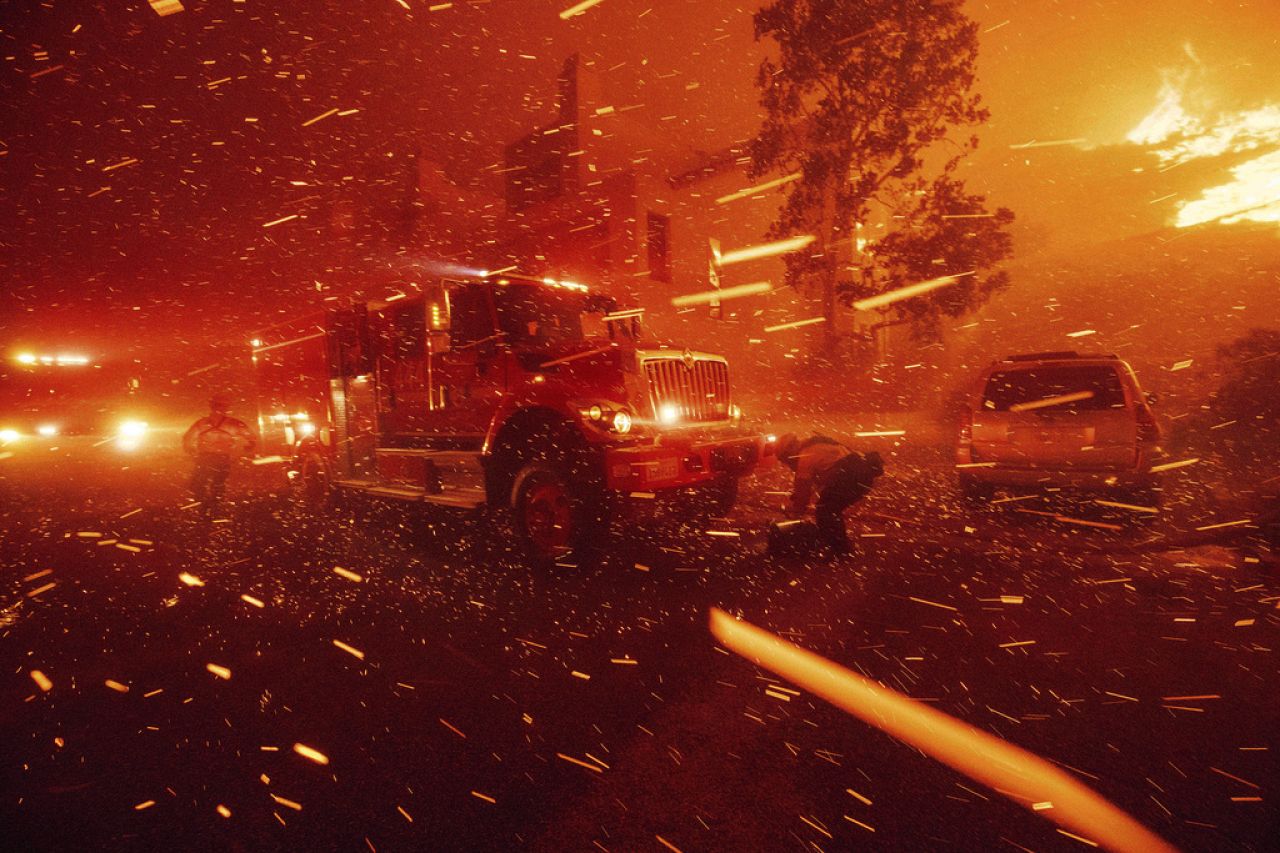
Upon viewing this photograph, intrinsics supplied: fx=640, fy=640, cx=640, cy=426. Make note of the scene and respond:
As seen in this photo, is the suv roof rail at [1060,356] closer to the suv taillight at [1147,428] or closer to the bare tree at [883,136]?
the suv taillight at [1147,428]

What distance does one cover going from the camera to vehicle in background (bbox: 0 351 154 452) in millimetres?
22266

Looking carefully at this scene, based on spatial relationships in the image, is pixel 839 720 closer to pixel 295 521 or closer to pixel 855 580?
pixel 855 580

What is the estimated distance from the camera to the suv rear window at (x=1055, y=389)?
7391 millimetres

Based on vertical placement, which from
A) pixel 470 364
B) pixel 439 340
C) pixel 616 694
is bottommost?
pixel 616 694

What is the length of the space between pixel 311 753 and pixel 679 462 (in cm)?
364

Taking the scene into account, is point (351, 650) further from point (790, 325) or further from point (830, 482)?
point (790, 325)

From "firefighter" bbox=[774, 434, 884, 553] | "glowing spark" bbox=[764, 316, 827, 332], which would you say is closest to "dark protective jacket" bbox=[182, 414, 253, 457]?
"firefighter" bbox=[774, 434, 884, 553]

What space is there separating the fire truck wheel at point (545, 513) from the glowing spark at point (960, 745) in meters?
2.13

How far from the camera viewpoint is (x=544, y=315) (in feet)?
22.3

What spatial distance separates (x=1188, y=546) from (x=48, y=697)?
907 centimetres

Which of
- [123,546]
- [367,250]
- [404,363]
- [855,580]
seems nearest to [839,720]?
[855,580]

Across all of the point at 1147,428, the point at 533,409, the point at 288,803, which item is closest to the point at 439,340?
the point at 533,409

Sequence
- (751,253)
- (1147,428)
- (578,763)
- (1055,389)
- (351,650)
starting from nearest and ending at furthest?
(578,763) → (351,650) → (1147,428) → (1055,389) → (751,253)

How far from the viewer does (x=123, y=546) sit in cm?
733
